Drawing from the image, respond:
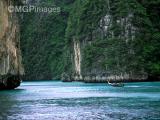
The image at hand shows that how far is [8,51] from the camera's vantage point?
7856 centimetres

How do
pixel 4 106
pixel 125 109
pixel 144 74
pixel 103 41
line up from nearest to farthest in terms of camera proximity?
pixel 125 109 → pixel 4 106 → pixel 144 74 → pixel 103 41

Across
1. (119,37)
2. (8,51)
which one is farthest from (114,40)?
(8,51)

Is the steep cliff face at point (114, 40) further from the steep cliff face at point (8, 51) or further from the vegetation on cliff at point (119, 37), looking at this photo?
the steep cliff face at point (8, 51)

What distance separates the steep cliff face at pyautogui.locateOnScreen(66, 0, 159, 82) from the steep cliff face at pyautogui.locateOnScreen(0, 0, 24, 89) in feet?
156

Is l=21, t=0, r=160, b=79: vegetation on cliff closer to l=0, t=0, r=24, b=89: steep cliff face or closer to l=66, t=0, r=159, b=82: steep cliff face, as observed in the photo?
l=66, t=0, r=159, b=82: steep cliff face

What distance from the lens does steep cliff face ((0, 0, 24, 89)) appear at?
76.3 meters

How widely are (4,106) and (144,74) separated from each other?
80.7 meters

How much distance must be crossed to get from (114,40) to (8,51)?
187ft

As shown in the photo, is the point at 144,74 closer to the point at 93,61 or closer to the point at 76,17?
the point at 93,61

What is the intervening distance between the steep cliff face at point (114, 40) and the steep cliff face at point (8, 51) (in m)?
47.6

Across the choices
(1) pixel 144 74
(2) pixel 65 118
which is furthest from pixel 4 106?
(1) pixel 144 74

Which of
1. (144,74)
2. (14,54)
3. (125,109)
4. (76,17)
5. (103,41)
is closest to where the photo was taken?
(125,109)

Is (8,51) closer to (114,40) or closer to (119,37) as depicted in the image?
(114,40)

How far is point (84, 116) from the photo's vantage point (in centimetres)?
4016
